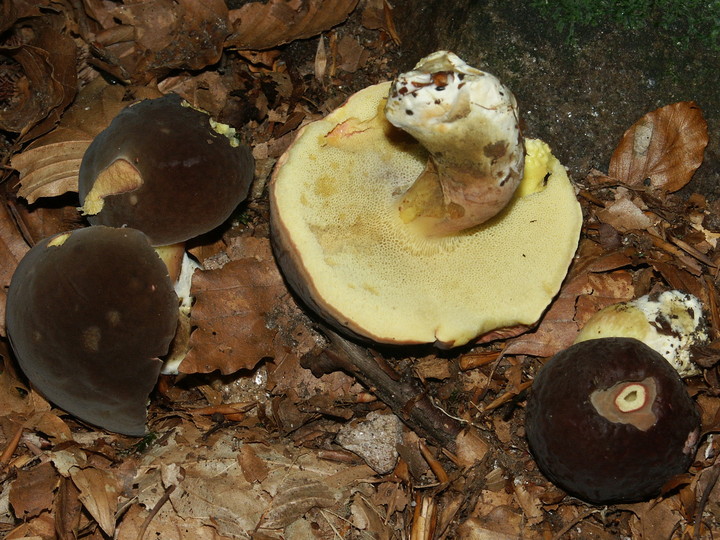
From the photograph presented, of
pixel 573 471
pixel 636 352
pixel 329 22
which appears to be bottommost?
pixel 573 471

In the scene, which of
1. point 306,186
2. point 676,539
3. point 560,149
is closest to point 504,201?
point 306,186

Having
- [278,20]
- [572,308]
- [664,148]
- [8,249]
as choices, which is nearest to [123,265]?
[8,249]

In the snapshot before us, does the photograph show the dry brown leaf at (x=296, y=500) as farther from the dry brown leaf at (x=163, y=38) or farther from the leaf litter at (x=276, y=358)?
the dry brown leaf at (x=163, y=38)

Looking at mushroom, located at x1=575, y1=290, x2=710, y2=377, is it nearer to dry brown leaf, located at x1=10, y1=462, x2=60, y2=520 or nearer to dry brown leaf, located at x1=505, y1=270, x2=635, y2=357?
dry brown leaf, located at x1=505, y1=270, x2=635, y2=357

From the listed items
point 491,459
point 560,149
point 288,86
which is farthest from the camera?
point 288,86

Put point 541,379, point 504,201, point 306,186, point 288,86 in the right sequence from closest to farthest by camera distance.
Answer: point 504,201 → point 306,186 → point 541,379 → point 288,86

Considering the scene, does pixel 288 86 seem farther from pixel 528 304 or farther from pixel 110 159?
pixel 528 304

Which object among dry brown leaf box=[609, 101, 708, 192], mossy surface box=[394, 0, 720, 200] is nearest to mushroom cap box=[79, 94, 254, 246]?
mossy surface box=[394, 0, 720, 200]
